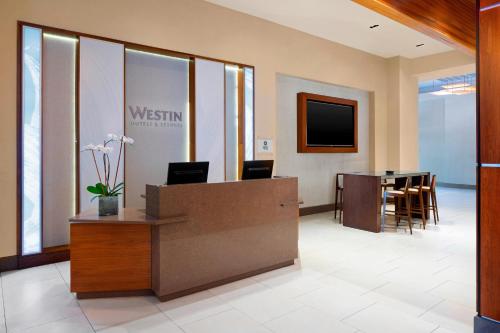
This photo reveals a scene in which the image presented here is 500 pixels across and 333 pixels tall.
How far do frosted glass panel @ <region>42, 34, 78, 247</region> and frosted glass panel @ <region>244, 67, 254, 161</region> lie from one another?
2.73 m

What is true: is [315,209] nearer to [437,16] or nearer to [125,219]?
[437,16]

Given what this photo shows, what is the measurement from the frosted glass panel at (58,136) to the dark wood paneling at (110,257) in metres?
1.53

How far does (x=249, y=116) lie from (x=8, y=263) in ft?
13.3

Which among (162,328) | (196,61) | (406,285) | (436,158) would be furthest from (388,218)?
(436,158)

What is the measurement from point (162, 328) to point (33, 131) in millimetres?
2953

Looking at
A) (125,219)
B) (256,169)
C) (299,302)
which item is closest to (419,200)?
(256,169)

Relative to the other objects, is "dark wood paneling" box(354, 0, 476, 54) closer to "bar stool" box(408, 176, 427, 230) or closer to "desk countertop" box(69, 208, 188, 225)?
"bar stool" box(408, 176, 427, 230)

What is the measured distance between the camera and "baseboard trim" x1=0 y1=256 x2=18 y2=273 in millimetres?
3777

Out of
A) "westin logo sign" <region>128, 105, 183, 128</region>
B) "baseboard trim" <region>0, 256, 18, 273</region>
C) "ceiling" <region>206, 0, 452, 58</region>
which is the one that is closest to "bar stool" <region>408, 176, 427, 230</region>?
"ceiling" <region>206, 0, 452, 58</region>

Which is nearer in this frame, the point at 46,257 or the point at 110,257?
the point at 110,257

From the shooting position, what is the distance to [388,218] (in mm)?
6727

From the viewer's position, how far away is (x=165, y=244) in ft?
9.70

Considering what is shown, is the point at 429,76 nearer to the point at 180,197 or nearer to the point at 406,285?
the point at 406,285

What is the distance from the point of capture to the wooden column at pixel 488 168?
A: 7.41ft
